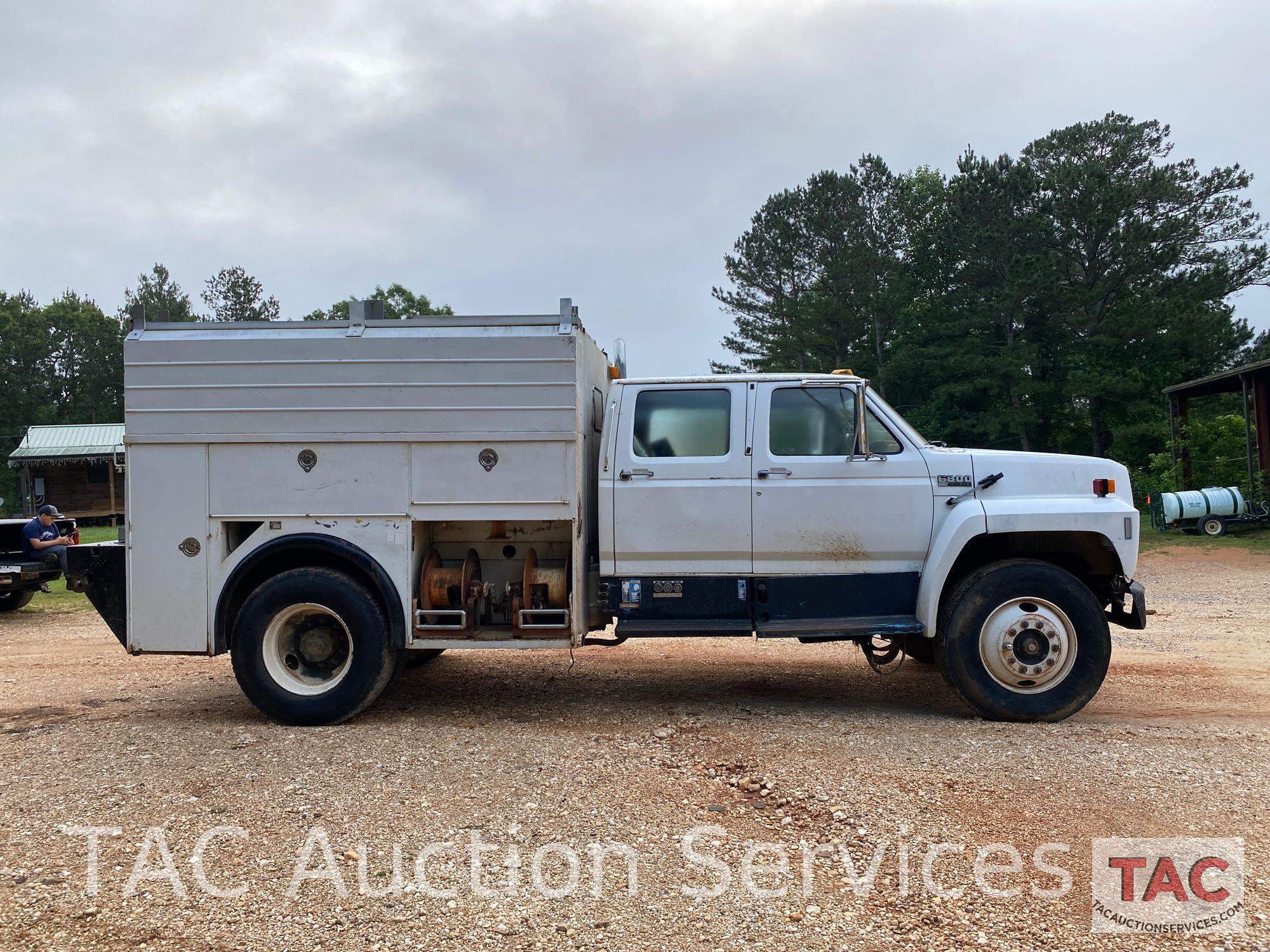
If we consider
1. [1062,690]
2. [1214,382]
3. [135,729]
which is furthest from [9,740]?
[1214,382]

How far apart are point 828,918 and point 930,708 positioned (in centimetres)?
315

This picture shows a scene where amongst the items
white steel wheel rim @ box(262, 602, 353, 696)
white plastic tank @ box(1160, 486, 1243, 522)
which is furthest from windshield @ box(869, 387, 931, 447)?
white plastic tank @ box(1160, 486, 1243, 522)

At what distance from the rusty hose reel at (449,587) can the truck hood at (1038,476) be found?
3500 mm

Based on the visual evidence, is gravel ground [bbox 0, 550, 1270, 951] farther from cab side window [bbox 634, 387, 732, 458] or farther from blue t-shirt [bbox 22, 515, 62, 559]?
blue t-shirt [bbox 22, 515, 62, 559]

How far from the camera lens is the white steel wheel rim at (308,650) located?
579 cm

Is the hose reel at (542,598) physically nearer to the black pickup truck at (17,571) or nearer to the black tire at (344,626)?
the black tire at (344,626)

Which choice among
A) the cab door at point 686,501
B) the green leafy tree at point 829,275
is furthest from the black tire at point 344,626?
the green leafy tree at point 829,275

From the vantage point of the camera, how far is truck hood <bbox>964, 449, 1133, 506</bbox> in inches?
227

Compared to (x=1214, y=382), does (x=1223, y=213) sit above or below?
above

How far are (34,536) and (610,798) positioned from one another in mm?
10972

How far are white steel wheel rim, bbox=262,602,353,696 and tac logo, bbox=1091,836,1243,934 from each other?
4.49 m

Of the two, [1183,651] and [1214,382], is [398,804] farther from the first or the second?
[1214,382]

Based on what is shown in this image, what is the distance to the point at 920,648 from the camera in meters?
6.55

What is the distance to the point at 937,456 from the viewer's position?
5.77m
